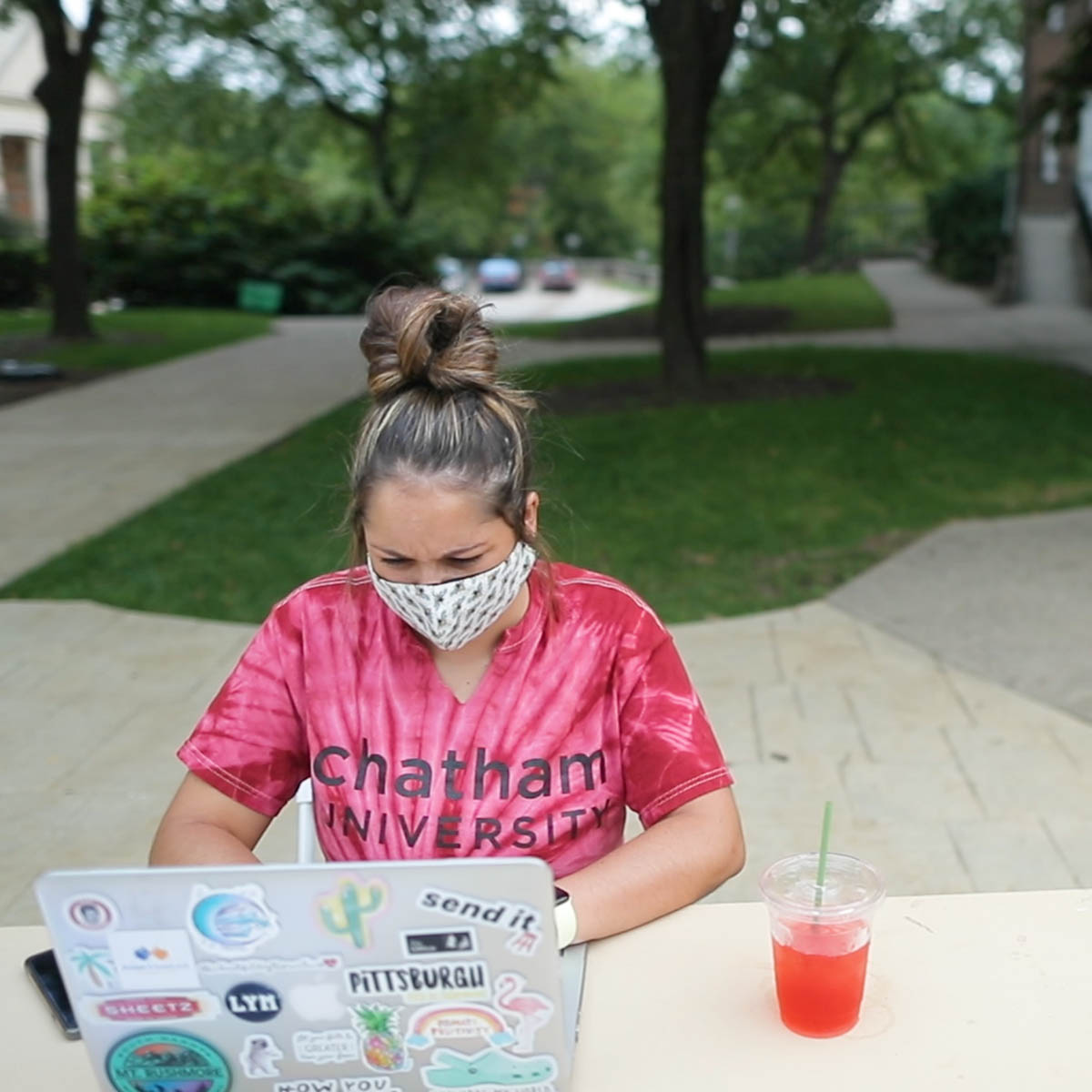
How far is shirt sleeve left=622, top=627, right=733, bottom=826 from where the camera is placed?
69.6 inches

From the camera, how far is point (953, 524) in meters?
6.50

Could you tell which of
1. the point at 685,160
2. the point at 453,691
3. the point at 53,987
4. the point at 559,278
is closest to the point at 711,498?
the point at 685,160

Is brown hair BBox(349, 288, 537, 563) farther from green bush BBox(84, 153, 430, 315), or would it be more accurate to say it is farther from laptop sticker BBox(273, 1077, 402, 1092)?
green bush BBox(84, 153, 430, 315)

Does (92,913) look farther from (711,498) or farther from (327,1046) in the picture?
(711,498)

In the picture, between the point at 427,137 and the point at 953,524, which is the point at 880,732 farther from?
the point at 427,137

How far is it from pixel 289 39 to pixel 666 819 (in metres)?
25.0

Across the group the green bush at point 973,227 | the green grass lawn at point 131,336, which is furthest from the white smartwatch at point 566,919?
the green bush at point 973,227

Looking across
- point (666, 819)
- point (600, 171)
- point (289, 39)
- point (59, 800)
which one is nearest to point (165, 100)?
point (289, 39)

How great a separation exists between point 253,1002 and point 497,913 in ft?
0.78

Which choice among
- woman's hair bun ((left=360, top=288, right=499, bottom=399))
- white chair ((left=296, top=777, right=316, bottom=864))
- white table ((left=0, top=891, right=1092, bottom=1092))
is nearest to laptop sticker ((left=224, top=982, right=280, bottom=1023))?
white table ((left=0, top=891, right=1092, bottom=1092))

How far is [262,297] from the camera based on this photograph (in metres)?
22.5

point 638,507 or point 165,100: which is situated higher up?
point 165,100

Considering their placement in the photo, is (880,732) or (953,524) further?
(953,524)

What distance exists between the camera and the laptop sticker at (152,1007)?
116cm
